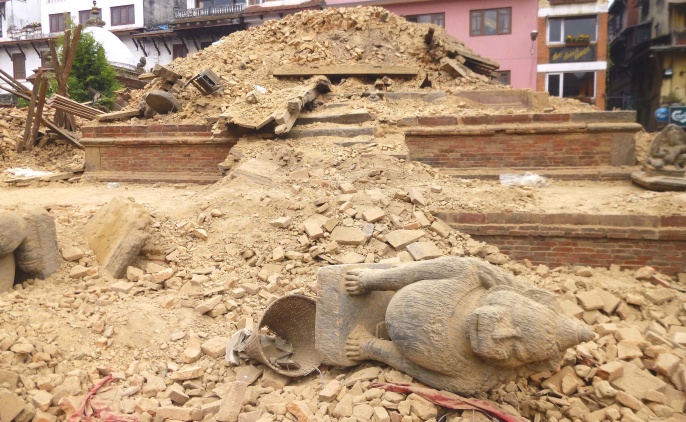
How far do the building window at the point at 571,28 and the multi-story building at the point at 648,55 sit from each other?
2.36 meters

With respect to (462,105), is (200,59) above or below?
above

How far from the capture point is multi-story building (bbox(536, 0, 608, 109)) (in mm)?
20891

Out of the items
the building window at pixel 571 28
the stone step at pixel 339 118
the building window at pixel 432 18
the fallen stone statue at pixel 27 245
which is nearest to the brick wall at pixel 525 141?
the stone step at pixel 339 118

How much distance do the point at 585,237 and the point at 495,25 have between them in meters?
18.7

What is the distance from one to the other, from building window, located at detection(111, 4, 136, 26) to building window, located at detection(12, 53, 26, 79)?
5.91 m

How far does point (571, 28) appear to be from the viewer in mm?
21203

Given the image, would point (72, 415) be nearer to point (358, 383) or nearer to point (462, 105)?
point (358, 383)

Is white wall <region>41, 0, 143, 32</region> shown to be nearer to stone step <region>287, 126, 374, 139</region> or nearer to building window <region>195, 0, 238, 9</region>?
building window <region>195, 0, 238, 9</region>

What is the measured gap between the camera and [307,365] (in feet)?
13.2

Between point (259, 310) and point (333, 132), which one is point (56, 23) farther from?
point (259, 310)

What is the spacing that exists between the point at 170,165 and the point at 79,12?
26.5 m

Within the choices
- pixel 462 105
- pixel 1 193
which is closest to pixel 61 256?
pixel 1 193

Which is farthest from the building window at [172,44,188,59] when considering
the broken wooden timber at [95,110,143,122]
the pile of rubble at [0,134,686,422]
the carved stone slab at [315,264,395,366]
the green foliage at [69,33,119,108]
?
the carved stone slab at [315,264,395,366]

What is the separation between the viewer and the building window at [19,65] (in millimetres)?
30594
